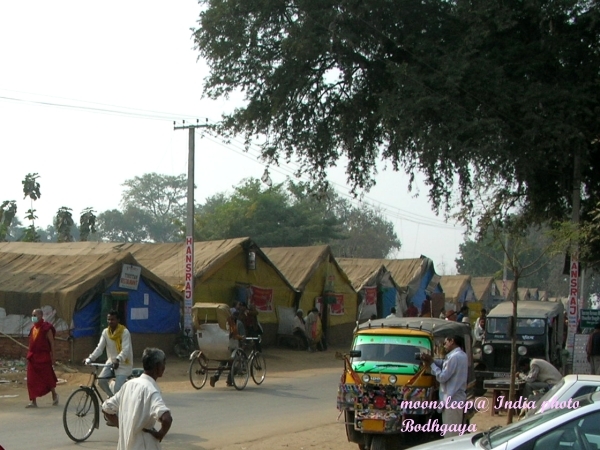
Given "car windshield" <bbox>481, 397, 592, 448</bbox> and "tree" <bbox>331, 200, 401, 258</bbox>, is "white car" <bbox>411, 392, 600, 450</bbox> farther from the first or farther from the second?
"tree" <bbox>331, 200, 401, 258</bbox>

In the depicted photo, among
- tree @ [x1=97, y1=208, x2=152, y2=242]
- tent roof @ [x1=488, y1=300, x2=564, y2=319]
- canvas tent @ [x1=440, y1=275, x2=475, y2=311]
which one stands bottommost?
tent roof @ [x1=488, y1=300, x2=564, y2=319]

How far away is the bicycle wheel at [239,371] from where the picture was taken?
1747cm

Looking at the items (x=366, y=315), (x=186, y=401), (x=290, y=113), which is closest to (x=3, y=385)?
(x=186, y=401)

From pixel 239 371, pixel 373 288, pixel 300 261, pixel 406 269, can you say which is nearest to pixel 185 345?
pixel 239 371

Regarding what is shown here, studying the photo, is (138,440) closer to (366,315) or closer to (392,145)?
(392,145)

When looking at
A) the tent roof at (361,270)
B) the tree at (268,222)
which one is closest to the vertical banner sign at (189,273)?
the tent roof at (361,270)

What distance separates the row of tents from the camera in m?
21.3

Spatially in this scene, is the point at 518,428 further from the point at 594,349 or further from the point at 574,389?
the point at 594,349

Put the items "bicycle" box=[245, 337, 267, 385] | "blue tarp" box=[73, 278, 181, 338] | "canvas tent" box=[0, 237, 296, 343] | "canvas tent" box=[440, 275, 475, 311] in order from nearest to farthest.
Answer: "bicycle" box=[245, 337, 267, 385], "blue tarp" box=[73, 278, 181, 338], "canvas tent" box=[0, 237, 296, 343], "canvas tent" box=[440, 275, 475, 311]

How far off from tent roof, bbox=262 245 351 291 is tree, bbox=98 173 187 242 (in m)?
61.1

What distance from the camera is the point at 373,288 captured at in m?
36.0

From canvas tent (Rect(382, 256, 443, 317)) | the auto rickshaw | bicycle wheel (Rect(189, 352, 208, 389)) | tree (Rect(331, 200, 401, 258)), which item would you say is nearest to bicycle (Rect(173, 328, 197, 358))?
bicycle wheel (Rect(189, 352, 208, 389))

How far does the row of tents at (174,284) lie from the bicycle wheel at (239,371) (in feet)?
17.9

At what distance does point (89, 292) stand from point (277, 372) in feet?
18.8
